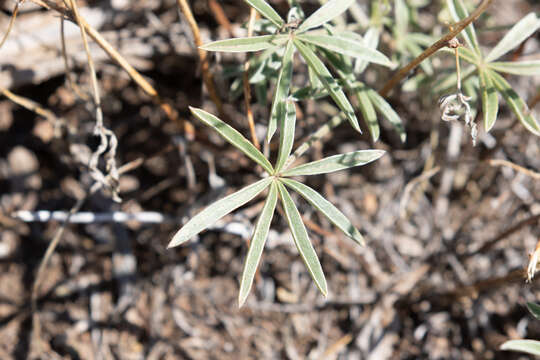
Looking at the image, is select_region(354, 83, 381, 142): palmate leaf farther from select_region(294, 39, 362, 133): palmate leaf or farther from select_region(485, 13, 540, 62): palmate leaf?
select_region(485, 13, 540, 62): palmate leaf

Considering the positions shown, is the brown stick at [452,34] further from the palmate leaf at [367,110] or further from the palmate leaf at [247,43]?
the palmate leaf at [247,43]

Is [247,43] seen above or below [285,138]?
above

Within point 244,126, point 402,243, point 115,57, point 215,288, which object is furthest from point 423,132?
point 115,57

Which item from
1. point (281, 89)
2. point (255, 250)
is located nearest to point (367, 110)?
point (281, 89)

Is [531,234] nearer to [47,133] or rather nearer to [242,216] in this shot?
[242,216]

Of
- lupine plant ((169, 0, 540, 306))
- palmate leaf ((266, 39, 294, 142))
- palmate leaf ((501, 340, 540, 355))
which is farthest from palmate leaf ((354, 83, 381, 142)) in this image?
palmate leaf ((501, 340, 540, 355))

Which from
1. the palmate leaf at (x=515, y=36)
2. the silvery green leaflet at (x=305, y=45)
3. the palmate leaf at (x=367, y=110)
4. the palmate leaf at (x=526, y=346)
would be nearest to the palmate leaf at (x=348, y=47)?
the silvery green leaflet at (x=305, y=45)

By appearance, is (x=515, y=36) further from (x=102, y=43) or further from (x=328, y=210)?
(x=102, y=43)

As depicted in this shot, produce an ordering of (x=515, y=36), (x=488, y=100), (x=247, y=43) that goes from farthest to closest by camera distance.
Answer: (x=515, y=36) < (x=488, y=100) < (x=247, y=43)
